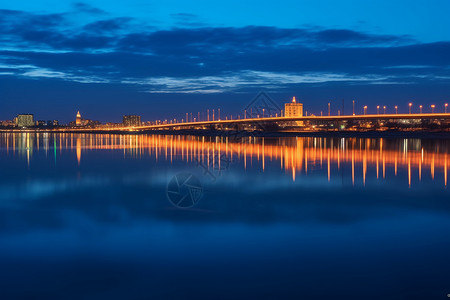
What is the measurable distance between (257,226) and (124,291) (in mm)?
4078

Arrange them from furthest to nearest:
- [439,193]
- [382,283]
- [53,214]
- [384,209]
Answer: [439,193]
[384,209]
[53,214]
[382,283]

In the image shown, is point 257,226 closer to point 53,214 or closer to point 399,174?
point 53,214

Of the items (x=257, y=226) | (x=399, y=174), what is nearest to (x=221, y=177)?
(x=399, y=174)

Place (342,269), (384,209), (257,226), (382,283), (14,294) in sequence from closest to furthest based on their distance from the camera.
Result: 1. (14,294)
2. (382,283)
3. (342,269)
4. (257,226)
5. (384,209)

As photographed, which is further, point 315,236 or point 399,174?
point 399,174

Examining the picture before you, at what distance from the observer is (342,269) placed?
6754 mm

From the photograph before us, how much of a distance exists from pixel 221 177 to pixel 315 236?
9912 mm

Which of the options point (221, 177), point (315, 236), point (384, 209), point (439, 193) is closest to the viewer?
point (315, 236)

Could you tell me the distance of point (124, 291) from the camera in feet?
19.5

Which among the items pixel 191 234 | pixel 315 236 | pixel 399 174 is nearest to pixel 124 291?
pixel 191 234

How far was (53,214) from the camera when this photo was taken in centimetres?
1081

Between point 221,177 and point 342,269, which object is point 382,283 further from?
point 221,177

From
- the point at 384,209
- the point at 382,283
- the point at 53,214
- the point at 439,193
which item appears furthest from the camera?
the point at 439,193

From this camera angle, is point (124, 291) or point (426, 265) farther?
point (426, 265)
